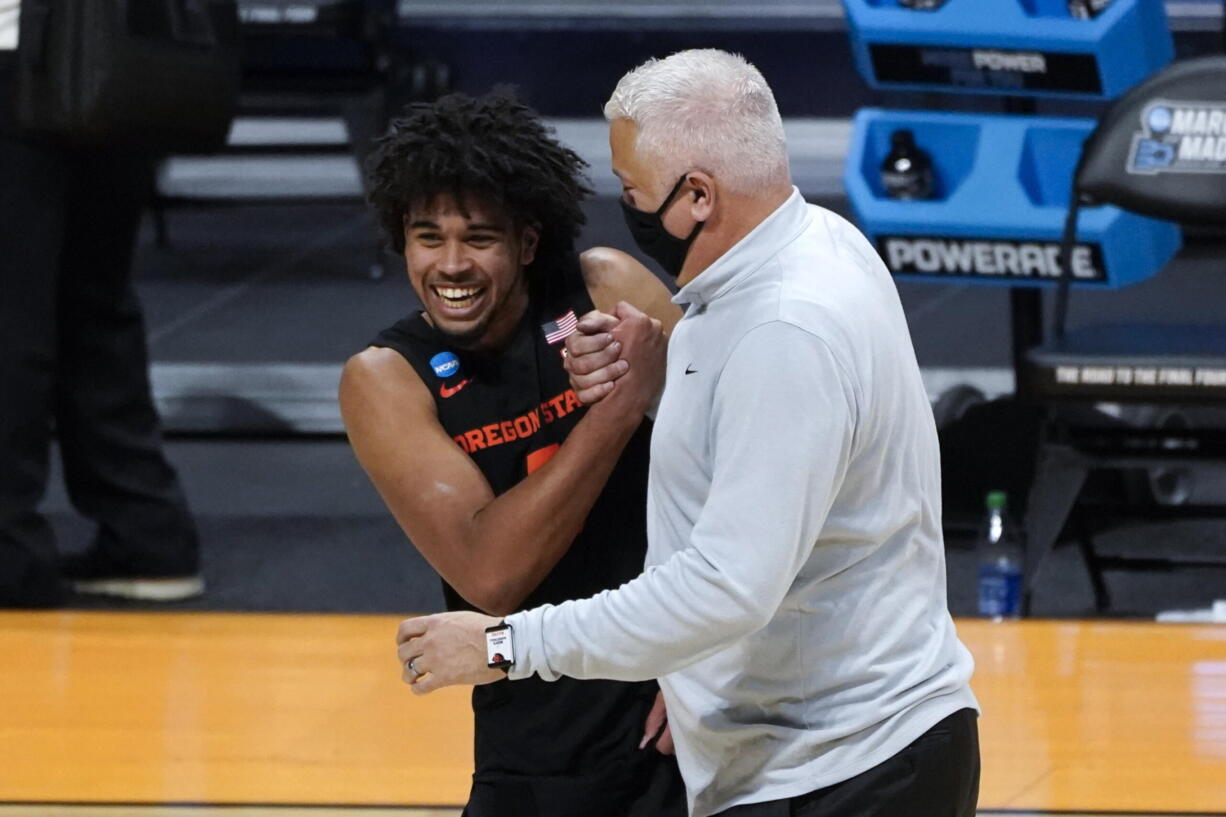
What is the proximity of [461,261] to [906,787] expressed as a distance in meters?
0.76

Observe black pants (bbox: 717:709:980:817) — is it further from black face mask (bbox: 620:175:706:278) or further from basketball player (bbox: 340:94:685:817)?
black face mask (bbox: 620:175:706:278)

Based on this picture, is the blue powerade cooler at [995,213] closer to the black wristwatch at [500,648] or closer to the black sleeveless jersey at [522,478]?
the black sleeveless jersey at [522,478]

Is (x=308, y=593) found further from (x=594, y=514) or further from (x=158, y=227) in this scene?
(x=158, y=227)

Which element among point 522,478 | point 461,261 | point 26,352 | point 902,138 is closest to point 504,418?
point 522,478

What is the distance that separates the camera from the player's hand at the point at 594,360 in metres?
1.98

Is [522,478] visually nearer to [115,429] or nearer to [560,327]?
[560,327]

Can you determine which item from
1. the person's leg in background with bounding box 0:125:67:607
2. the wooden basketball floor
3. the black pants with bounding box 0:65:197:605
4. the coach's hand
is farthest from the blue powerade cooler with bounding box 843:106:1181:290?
the coach's hand

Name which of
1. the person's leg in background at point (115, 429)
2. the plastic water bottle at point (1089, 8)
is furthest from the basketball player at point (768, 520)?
the plastic water bottle at point (1089, 8)

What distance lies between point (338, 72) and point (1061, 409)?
12.9ft

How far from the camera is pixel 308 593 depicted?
429cm

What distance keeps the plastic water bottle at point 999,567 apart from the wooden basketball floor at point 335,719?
84 centimetres

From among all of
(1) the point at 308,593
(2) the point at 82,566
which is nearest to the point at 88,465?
(2) the point at 82,566

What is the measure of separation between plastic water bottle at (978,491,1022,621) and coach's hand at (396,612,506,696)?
227cm

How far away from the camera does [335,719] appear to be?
2797mm
